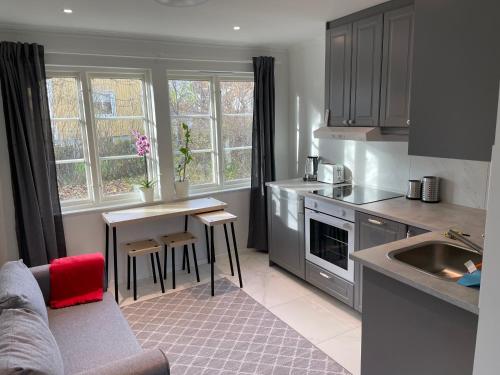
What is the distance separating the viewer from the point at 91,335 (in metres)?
2.09

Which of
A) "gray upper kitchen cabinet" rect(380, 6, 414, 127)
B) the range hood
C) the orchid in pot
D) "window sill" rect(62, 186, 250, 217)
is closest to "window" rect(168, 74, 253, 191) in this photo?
"window sill" rect(62, 186, 250, 217)

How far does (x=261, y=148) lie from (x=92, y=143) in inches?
69.9

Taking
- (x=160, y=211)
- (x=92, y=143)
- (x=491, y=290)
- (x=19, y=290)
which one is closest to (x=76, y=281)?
(x=19, y=290)

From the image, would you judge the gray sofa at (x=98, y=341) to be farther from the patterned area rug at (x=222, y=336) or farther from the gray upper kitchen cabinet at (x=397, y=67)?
the gray upper kitchen cabinet at (x=397, y=67)

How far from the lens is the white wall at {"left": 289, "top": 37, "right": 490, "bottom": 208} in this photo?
272 cm

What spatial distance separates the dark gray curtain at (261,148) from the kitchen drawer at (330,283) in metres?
1.04

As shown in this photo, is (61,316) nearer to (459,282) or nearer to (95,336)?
(95,336)

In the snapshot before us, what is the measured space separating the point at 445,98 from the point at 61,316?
2.39 metres

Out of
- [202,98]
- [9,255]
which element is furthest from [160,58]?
[9,255]

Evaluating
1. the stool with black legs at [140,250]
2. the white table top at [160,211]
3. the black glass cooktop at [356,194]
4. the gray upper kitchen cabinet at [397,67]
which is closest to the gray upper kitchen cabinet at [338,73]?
the gray upper kitchen cabinet at [397,67]

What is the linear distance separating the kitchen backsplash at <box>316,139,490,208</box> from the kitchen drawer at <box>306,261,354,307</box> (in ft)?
3.08

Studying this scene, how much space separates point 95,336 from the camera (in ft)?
6.81

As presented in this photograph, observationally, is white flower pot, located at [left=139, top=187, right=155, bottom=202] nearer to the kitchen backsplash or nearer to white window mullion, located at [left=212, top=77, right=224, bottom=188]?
white window mullion, located at [left=212, top=77, right=224, bottom=188]

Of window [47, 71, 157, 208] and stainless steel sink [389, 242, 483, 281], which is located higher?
window [47, 71, 157, 208]
